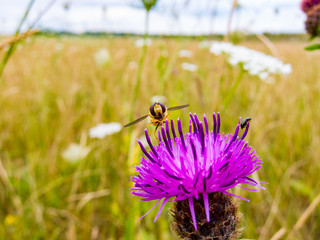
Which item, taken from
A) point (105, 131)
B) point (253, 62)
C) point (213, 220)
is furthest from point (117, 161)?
point (213, 220)

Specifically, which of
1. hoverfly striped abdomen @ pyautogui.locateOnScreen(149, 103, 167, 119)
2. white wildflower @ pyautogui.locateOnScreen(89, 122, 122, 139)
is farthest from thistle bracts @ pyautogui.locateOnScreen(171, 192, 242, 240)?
white wildflower @ pyautogui.locateOnScreen(89, 122, 122, 139)

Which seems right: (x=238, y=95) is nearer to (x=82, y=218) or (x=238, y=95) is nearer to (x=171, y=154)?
(x=82, y=218)

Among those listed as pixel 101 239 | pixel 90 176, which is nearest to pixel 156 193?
pixel 101 239

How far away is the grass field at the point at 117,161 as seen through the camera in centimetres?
189

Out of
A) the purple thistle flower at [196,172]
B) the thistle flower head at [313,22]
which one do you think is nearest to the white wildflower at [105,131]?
the purple thistle flower at [196,172]

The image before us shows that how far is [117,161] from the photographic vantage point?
2.36m

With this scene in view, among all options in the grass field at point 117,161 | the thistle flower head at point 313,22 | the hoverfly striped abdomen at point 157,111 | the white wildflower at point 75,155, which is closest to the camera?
the hoverfly striped abdomen at point 157,111

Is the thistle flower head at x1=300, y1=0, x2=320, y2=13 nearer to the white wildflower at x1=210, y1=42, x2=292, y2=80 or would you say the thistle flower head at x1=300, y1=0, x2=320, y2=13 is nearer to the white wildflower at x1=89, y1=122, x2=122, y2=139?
the white wildflower at x1=210, y1=42, x2=292, y2=80

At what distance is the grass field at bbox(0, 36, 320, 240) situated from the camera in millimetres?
1894

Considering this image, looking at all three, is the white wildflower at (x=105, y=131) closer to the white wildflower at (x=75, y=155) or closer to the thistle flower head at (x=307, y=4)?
the white wildflower at (x=75, y=155)

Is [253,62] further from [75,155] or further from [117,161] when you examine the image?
[75,155]

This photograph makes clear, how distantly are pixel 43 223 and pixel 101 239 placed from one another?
0.37 meters

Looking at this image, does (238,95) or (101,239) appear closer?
(101,239)

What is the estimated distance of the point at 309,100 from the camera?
3.23m
